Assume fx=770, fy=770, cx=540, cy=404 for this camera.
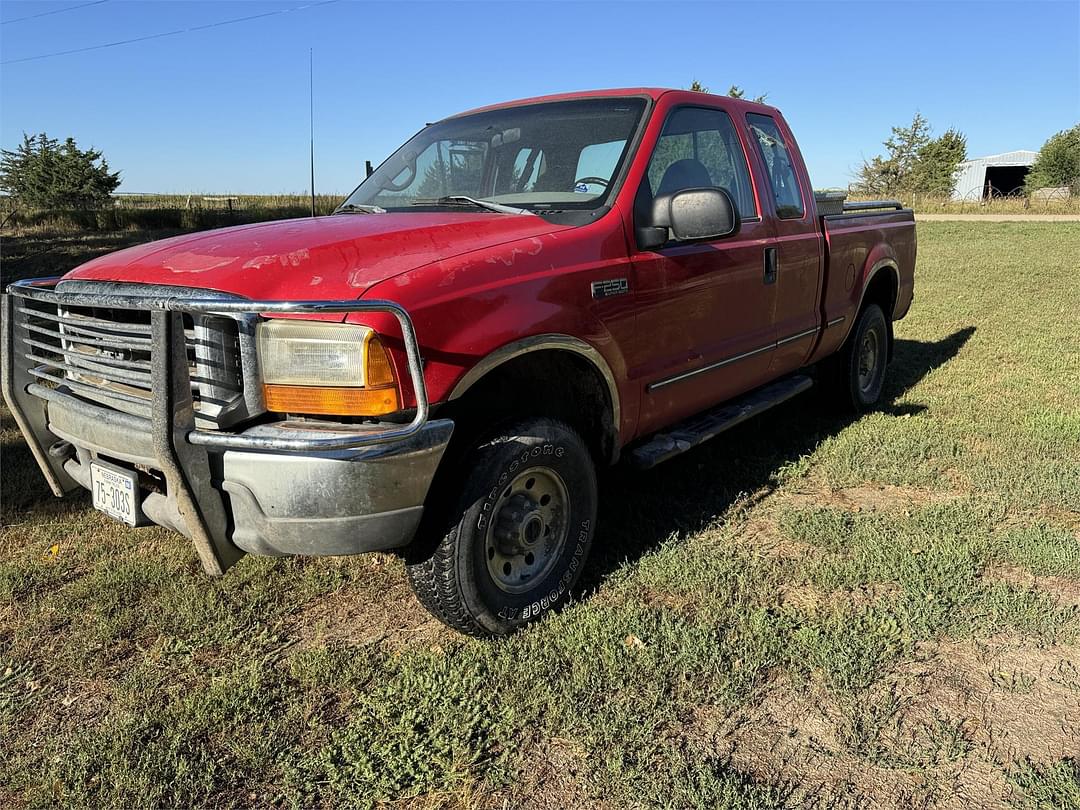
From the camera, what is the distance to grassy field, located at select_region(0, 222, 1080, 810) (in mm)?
2219

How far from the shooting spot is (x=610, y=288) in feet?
9.97

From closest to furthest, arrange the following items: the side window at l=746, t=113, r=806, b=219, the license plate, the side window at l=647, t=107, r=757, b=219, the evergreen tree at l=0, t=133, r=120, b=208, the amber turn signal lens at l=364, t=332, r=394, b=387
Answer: the amber turn signal lens at l=364, t=332, r=394, b=387, the license plate, the side window at l=647, t=107, r=757, b=219, the side window at l=746, t=113, r=806, b=219, the evergreen tree at l=0, t=133, r=120, b=208

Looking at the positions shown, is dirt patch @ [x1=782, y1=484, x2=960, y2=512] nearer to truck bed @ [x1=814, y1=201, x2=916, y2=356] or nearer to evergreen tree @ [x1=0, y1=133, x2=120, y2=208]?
truck bed @ [x1=814, y1=201, x2=916, y2=356]

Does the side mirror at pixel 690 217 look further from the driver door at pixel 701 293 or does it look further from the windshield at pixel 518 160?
the windshield at pixel 518 160

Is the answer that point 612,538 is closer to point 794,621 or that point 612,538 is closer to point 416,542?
point 794,621

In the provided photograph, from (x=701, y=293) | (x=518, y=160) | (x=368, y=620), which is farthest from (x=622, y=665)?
(x=518, y=160)

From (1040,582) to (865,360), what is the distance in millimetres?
2853

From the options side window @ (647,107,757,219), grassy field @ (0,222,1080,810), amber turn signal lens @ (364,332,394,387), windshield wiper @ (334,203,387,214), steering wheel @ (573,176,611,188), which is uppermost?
side window @ (647,107,757,219)

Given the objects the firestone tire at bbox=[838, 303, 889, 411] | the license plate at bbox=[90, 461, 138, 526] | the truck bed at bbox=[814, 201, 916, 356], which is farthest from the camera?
the firestone tire at bbox=[838, 303, 889, 411]

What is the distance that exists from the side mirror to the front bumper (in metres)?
1.39

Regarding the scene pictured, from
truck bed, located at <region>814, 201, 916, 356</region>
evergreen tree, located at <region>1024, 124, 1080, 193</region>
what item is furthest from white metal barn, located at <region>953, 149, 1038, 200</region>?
truck bed, located at <region>814, 201, 916, 356</region>

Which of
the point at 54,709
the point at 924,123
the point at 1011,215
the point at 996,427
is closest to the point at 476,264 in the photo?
the point at 54,709

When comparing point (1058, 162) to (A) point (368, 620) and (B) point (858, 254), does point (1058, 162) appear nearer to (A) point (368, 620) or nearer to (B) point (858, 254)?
(B) point (858, 254)

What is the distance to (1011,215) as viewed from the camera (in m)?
31.5
